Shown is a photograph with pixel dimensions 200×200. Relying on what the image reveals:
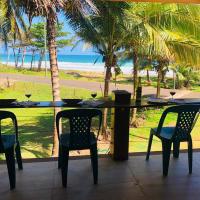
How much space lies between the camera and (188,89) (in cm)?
2039

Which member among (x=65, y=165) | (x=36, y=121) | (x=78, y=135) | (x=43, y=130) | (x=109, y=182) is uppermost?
(x=78, y=135)

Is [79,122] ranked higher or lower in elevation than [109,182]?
higher

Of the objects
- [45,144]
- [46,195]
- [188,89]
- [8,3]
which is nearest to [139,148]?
[45,144]

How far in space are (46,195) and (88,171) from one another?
71cm

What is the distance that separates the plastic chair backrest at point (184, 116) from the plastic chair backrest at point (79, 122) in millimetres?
818

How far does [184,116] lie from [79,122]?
114cm

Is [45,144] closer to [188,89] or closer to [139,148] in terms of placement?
[139,148]

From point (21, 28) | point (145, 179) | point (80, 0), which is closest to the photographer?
point (145, 179)


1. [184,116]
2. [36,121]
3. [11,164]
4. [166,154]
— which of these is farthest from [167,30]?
[36,121]

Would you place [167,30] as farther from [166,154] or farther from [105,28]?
[166,154]

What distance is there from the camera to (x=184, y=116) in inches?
131

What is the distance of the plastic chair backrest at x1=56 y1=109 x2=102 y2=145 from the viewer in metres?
2.99

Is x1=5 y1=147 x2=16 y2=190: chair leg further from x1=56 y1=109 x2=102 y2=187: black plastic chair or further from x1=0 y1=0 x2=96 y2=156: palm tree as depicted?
x1=0 y1=0 x2=96 y2=156: palm tree

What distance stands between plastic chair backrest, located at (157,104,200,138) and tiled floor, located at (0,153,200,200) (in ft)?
1.63
